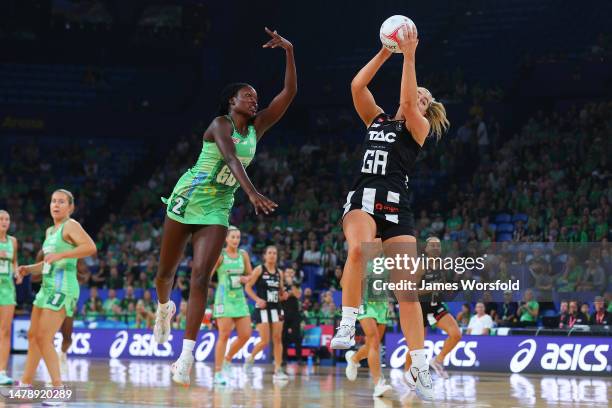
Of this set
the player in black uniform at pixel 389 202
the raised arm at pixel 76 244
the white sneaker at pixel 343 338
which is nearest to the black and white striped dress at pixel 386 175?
the player in black uniform at pixel 389 202

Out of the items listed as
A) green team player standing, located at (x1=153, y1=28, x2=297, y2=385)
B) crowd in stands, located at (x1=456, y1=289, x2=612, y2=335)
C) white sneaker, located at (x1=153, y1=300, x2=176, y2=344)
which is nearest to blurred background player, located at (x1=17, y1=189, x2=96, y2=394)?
white sneaker, located at (x1=153, y1=300, x2=176, y2=344)

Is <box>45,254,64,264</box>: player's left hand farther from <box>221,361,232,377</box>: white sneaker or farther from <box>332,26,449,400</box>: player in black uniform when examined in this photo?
<box>221,361,232,377</box>: white sneaker

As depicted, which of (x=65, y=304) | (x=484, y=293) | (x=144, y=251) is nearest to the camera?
(x=65, y=304)

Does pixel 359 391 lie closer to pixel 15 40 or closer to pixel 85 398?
pixel 85 398

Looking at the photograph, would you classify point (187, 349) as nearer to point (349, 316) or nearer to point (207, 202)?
point (207, 202)

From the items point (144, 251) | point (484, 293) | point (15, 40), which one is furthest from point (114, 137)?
point (484, 293)

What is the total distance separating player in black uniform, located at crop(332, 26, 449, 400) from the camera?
28.8 feet

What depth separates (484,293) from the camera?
20.0 m

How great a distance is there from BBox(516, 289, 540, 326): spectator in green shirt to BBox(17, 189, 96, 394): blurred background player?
34.6 ft

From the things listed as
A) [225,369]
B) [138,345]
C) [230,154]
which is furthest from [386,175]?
[138,345]

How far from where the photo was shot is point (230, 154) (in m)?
8.49

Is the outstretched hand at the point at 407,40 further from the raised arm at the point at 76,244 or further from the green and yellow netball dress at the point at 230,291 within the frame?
the green and yellow netball dress at the point at 230,291

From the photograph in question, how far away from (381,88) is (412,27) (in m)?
22.1

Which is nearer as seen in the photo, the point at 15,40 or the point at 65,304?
the point at 65,304
